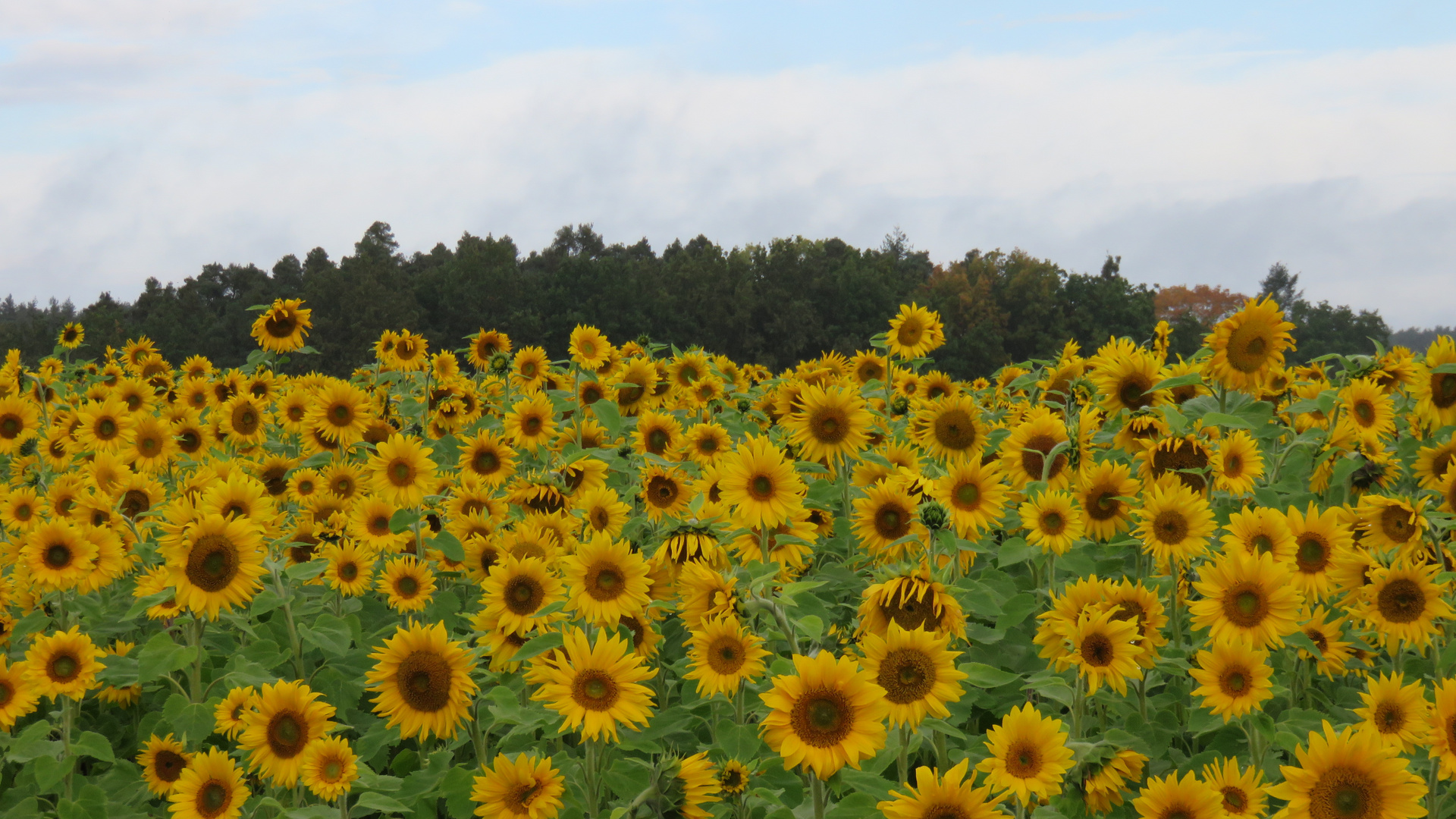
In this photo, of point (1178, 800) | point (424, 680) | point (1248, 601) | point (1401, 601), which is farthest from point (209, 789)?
point (1401, 601)

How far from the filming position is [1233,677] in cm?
326

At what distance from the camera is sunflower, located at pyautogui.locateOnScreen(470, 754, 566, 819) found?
3064mm

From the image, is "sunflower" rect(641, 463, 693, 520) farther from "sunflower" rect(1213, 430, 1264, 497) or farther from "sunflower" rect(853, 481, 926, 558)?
"sunflower" rect(1213, 430, 1264, 497)

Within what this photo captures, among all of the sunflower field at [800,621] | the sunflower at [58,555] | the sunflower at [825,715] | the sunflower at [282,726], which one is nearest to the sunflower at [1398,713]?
the sunflower field at [800,621]

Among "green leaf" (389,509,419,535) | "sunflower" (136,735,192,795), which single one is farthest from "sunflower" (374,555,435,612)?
"sunflower" (136,735,192,795)

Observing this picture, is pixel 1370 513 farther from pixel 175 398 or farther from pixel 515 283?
pixel 515 283

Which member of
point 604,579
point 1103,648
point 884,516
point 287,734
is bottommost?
point 287,734

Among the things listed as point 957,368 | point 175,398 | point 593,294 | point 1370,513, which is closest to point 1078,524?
point 1370,513

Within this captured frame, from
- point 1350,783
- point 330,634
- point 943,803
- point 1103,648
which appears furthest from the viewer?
point 330,634

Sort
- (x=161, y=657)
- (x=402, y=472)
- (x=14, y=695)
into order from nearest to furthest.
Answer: (x=161, y=657) < (x=14, y=695) < (x=402, y=472)

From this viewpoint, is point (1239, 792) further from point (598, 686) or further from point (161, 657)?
point (161, 657)

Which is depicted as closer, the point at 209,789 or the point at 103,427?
the point at 209,789

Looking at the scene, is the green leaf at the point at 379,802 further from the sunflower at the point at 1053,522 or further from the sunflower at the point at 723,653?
the sunflower at the point at 1053,522

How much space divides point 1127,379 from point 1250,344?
1.93 ft
